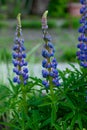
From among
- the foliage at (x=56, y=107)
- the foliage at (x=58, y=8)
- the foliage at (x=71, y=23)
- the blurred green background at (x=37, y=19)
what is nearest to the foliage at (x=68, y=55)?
the blurred green background at (x=37, y=19)

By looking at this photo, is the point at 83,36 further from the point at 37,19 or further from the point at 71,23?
the point at 37,19

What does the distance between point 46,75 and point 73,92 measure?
22cm

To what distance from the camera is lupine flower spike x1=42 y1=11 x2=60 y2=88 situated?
8.34ft

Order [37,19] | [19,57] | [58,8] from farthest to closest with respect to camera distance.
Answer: [58,8] → [37,19] → [19,57]

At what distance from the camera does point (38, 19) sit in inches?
528

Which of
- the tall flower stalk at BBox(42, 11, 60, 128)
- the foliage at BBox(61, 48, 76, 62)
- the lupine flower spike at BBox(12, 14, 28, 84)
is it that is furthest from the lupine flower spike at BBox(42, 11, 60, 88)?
the foliage at BBox(61, 48, 76, 62)

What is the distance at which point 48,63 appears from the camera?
8.59 feet

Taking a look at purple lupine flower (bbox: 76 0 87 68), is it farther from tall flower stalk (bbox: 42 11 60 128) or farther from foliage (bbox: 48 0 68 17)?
foliage (bbox: 48 0 68 17)

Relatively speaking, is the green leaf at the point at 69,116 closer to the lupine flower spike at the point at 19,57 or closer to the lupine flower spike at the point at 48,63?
the lupine flower spike at the point at 48,63

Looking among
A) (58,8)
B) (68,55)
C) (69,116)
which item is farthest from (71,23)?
(69,116)

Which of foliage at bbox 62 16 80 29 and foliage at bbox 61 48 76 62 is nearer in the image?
foliage at bbox 61 48 76 62

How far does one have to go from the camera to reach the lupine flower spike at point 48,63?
100 inches

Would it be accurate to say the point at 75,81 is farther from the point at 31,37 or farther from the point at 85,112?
the point at 31,37

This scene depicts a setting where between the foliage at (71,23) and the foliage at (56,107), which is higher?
the foliage at (71,23)
